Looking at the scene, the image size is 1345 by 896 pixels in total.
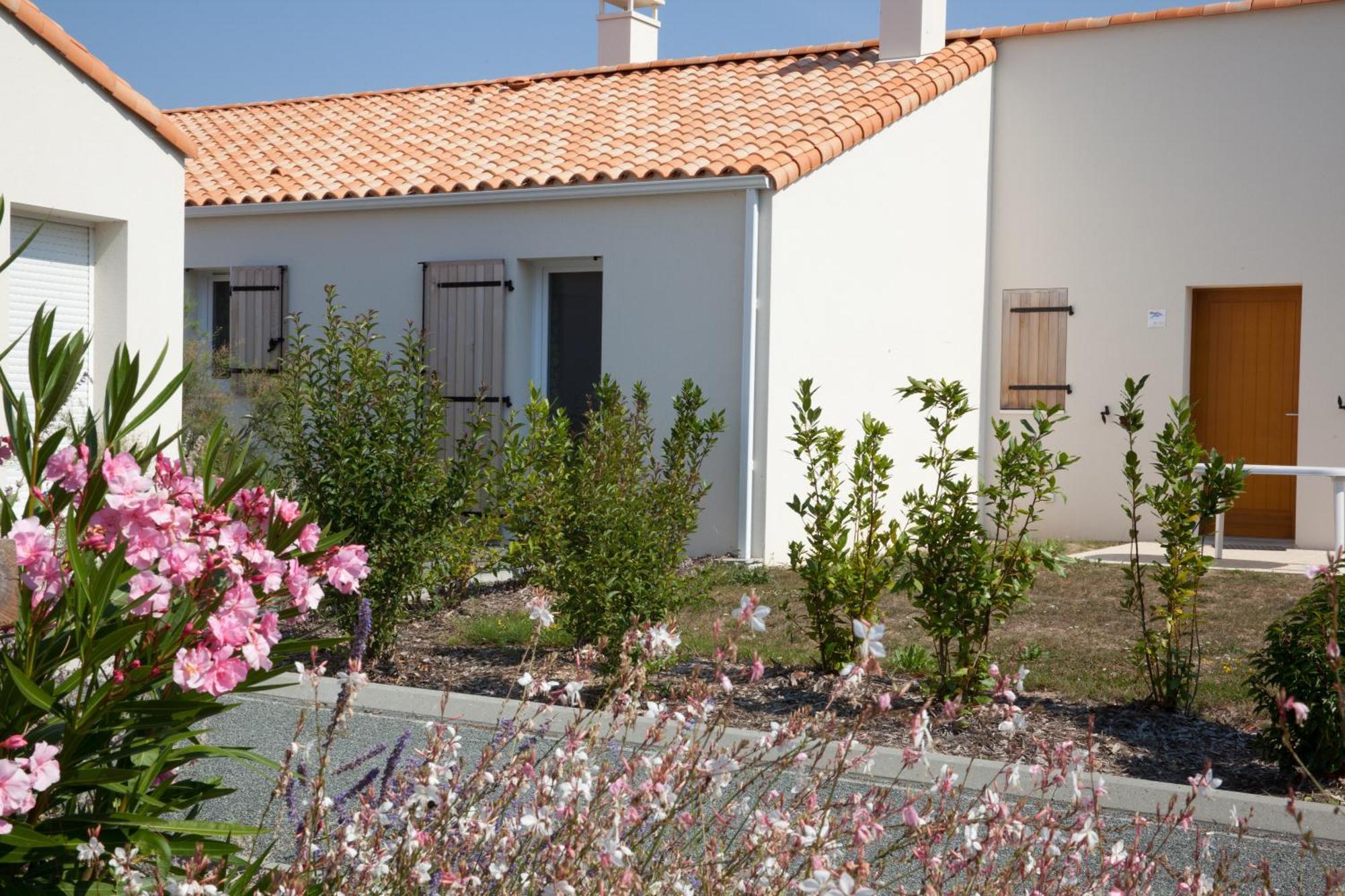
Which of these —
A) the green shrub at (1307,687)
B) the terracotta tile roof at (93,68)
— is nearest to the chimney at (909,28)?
the terracotta tile roof at (93,68)

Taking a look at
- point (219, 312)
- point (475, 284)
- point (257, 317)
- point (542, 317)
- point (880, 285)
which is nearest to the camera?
point (475, 284)

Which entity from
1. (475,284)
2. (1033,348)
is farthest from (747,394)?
(1033,348)

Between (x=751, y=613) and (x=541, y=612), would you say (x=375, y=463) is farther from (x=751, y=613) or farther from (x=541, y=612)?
(x=751, y=613)

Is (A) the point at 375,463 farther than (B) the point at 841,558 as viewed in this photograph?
Yes

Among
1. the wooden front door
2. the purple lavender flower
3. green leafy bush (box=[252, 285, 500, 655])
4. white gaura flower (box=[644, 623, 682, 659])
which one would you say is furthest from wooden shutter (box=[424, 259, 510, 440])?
white gaura flower (box=[644, 623, 682, 659])

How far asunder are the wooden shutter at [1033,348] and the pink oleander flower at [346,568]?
12.7 metres

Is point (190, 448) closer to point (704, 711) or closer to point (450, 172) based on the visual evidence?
point (450, 172)

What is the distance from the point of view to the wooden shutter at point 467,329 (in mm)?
12406

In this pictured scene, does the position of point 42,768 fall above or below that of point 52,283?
below

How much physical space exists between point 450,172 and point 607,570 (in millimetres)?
7008

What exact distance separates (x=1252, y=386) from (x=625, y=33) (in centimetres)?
873

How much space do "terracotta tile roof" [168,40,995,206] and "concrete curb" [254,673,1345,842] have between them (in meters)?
5.98

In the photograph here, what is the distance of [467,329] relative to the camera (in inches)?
494

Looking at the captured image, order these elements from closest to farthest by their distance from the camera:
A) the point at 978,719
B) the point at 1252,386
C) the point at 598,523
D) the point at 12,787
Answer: the point at 12,787 → the point at 978,719 → the point at 598,523 → the point at 1252,386
